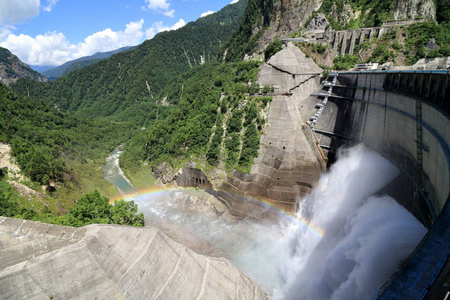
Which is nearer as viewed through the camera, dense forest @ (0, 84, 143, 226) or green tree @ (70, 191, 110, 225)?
green tree @ (70, 191, 110, 225)

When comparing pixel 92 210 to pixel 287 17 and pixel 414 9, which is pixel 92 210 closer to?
pixel 414 9

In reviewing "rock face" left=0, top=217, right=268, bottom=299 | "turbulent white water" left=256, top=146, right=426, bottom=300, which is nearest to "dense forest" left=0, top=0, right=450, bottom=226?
"turbulent white water" left=256, top=146, right=426, bottom=300

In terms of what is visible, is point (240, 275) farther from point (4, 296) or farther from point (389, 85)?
point (389, 85)

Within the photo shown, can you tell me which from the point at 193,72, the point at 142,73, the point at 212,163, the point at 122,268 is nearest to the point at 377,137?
the point at 212,163

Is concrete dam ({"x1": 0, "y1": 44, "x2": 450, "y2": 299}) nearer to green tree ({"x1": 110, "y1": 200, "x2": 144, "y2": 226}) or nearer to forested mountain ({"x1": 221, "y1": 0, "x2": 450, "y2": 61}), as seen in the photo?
green tree ({"x1": 110, "y1": 200, "x2": 144, "y2": 226})

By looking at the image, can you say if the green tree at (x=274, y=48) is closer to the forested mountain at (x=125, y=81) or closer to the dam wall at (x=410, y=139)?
the dam wall at (x=410, y=139)

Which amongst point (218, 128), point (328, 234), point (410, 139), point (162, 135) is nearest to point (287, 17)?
point (218, 128)

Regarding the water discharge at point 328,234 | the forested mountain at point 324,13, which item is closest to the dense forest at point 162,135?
the forested mountain at point 324,13
